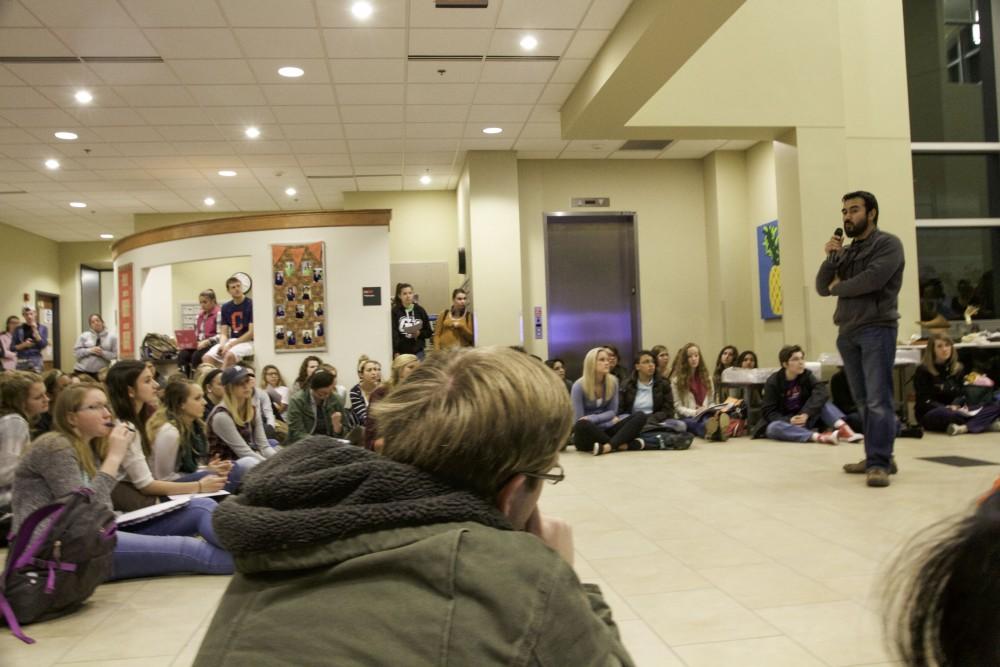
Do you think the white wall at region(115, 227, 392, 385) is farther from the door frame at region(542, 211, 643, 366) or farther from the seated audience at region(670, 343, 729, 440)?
the seated audience at region(670, 343, 729, 440)

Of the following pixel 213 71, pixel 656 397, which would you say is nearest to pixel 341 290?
pixel 213 71

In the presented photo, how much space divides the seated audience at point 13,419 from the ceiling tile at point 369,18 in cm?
356

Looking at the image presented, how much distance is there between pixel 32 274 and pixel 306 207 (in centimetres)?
565

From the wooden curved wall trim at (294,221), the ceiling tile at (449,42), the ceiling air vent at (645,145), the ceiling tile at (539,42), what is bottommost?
the wooden curved wall trim at (294,221)

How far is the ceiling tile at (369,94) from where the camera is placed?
8125 mm

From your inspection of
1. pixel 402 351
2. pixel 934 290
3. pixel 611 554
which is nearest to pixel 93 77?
pixel 402 351

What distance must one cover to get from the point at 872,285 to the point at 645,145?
6.49 metres

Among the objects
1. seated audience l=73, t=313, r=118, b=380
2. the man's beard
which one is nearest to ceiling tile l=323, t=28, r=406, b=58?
the man's beard

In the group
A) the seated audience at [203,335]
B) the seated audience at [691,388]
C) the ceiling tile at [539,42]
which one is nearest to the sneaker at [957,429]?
the seated audience at [691,388]

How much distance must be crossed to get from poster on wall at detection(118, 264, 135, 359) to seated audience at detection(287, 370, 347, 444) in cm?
449

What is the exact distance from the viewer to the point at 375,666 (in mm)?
737

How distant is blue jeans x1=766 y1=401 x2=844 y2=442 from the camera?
7.39 metres

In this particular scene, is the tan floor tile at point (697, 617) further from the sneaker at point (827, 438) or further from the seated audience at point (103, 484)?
the sneaker at point (827, 438)

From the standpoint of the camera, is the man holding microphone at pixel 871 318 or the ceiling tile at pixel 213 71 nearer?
the man holding microphone at pixel 871 318
